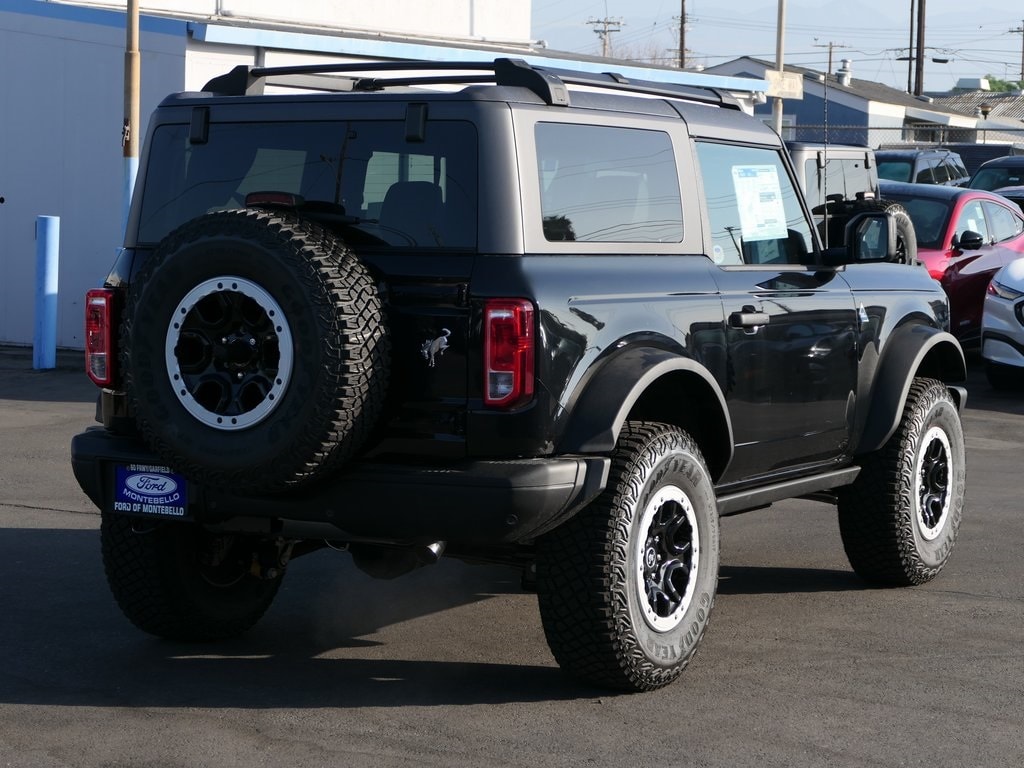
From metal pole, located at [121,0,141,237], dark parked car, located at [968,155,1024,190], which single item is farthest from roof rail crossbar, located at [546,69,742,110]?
dark parked car, located at [968,155,1024,190]

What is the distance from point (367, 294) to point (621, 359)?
2.96ft

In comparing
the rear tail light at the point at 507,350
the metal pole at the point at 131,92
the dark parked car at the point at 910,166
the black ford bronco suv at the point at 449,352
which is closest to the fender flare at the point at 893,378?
the black ford bronco suv at the point at 449,352

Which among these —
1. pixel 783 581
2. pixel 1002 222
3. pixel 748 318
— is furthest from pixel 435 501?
pixel 1002 222

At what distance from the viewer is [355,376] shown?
476cm

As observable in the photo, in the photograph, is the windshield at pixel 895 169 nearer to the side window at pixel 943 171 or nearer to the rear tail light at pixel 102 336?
the side window at pixel 943 171

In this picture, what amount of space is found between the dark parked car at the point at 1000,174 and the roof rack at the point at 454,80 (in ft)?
69.0

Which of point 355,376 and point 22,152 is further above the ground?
point 22,152

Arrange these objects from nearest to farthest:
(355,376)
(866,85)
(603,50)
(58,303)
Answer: (355,376) → (58,303) → (866,85) → (603,50)

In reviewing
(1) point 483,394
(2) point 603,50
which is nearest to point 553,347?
(1) point 483,394

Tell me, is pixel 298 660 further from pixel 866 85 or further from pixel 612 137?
pixel 866 85

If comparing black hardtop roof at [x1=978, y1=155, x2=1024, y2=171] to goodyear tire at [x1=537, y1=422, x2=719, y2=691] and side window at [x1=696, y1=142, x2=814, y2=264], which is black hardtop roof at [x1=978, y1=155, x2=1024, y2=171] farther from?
goodyear tire at [x1=537, y1=422, x2=719, y2=691]

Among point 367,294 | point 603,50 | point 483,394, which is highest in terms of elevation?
point 603,50

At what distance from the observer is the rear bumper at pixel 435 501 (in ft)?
15.8

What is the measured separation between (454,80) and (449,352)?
1.04 m
